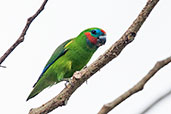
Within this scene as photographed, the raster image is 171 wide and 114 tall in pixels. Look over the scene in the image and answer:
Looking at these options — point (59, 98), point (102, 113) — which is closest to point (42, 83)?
→ point (59, 98)

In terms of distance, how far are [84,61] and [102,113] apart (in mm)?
2303

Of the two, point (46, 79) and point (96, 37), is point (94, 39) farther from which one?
point (46, 79)

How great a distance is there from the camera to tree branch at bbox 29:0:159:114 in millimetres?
1256

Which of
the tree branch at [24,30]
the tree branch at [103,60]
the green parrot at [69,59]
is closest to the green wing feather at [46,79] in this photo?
the green parrot at [69,59]

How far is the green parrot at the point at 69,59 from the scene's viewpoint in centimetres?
288

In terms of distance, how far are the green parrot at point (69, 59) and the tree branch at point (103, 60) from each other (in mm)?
1327

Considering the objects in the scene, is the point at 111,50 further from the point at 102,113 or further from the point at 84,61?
the point at 84,61

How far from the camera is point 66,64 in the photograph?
9.41ft

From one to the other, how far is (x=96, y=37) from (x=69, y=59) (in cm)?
41

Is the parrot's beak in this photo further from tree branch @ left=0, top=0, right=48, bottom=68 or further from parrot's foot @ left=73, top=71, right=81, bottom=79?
tree branch @ left=0, top=0, right=48, bottom=68

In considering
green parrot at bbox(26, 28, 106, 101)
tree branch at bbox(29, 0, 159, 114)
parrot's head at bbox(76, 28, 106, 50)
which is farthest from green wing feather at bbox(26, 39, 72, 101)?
tree branch at bbox(29, 0, 159, 114)

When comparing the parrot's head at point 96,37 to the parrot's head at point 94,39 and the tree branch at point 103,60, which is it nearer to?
the parrot's head at point 94,39

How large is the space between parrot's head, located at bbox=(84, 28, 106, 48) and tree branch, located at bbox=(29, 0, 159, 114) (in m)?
1.52

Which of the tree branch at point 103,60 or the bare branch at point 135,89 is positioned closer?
the bare branch at point 135,89
